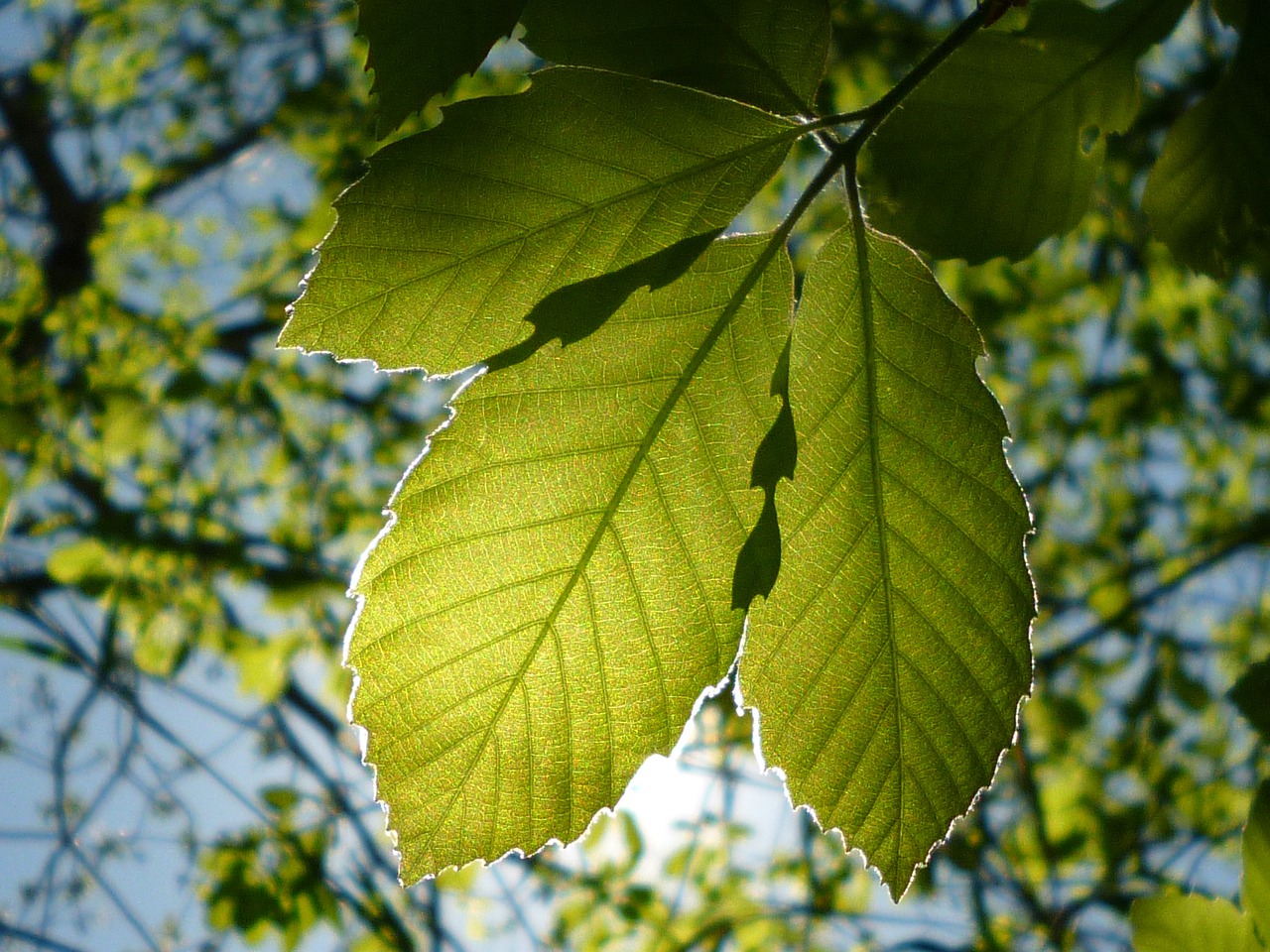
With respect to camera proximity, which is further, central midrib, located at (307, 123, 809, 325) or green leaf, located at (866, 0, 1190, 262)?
green leaf, located at (866, 0, 1190, 262)

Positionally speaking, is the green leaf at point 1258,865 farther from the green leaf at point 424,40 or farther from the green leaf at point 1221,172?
the green leaf at point 424,40

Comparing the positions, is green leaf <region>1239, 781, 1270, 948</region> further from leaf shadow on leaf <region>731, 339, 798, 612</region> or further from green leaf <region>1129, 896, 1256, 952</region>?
leaf shadow on leaf <region>731, 339, 798, 612</region>

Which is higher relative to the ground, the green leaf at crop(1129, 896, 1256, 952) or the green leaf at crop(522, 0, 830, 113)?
the green leaf at crop(522, 0, 830, 113)

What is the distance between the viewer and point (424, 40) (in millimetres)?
703

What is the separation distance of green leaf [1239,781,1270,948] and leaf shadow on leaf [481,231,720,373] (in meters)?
0.69

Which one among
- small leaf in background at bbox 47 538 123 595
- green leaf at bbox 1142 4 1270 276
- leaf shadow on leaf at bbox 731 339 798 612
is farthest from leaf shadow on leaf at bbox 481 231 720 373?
small leaf in background at bbox 47 538 123 595

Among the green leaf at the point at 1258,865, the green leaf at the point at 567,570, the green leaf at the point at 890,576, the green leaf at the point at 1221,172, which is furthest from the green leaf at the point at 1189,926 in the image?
the green leaf at the point at 1221,172

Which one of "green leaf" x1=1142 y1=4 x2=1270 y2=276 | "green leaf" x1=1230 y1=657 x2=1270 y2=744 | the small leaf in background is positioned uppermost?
the small leaf in background

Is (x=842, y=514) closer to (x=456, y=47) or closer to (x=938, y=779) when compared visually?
(x=938, y=779)

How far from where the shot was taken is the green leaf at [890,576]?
785 millimetres

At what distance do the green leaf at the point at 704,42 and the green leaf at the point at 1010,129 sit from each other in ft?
0.72

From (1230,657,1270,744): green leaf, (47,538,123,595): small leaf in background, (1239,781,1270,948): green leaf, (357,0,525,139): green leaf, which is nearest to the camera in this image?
(357,0,525,139): green leaf

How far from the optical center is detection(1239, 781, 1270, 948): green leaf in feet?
2.91

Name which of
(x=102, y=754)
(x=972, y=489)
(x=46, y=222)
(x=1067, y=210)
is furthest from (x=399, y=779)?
(x=46, y=222)
